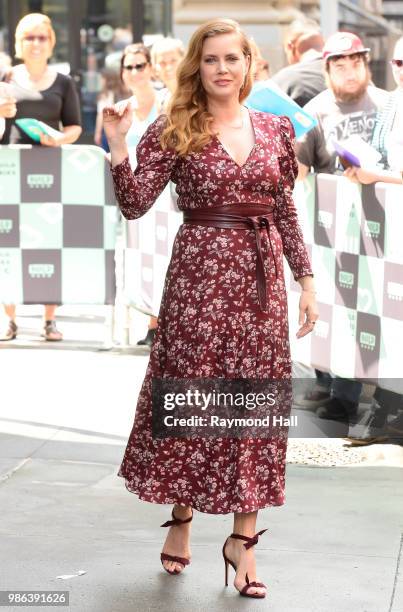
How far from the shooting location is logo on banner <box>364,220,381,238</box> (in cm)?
617

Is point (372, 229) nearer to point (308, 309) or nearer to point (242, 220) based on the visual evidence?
point (308, 309)

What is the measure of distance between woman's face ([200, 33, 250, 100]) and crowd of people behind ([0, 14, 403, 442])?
1.36 meters

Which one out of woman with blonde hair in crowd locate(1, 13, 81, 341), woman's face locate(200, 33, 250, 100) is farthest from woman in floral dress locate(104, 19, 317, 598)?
woman with blonde hair in crowd locate(1, 13, 81, 341)

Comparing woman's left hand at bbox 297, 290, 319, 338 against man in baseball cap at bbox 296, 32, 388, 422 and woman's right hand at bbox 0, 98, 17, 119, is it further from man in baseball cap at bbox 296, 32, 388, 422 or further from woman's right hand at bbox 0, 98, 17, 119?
woman's right hand at bbox 0, 98, 17, 119

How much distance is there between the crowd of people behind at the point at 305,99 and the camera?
21.7ft

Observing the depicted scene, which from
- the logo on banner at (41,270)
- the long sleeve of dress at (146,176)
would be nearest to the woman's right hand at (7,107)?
the logo on banner at (41,270)

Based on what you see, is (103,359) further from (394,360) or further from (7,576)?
(7,576)

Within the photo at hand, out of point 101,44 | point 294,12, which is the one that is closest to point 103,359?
point 294,12

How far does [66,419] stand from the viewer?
Result: 691 centimetres

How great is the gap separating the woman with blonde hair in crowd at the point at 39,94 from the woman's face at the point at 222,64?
15.6 feet

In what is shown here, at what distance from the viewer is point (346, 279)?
6.46 meters

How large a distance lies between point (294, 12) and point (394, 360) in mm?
13187

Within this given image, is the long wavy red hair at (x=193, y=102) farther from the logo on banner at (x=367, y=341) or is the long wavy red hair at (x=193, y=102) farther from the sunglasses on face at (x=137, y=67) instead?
the sunglasses on face at (x=137, y=67)

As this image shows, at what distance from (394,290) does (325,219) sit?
76 centimetres
